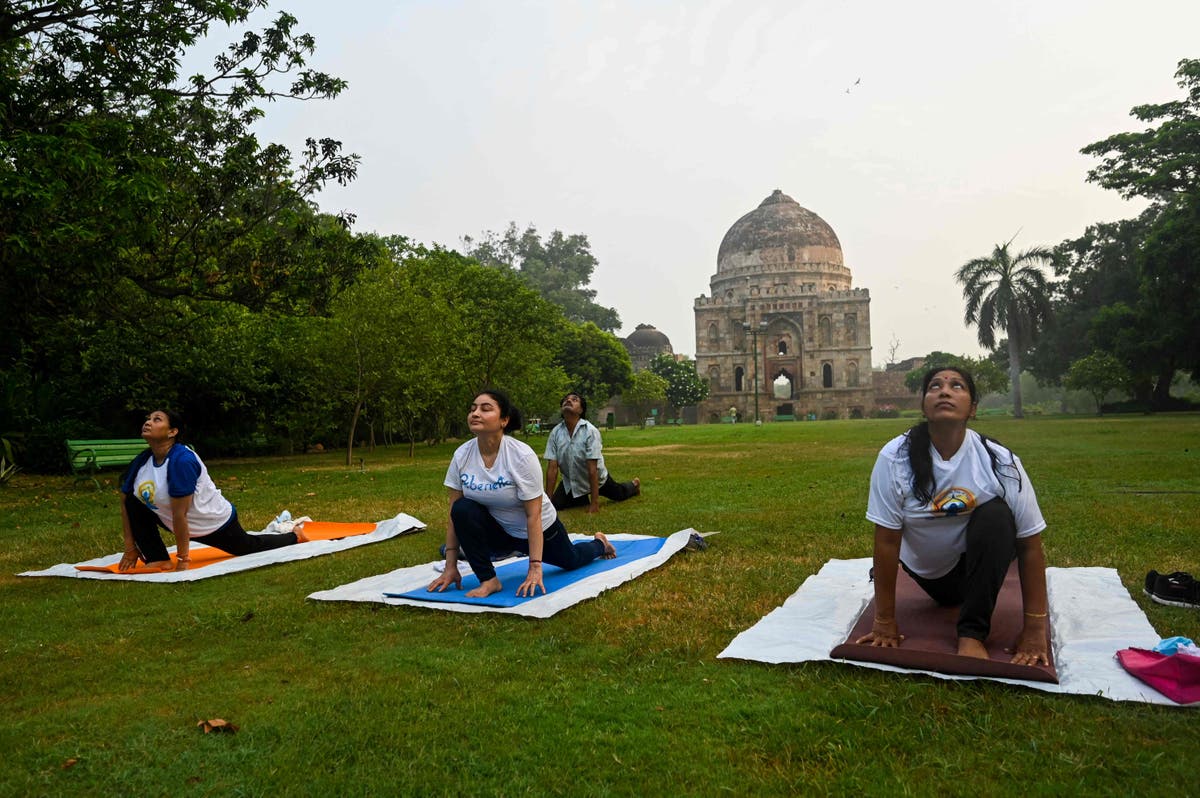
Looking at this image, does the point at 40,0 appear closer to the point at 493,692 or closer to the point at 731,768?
the point at 493,692

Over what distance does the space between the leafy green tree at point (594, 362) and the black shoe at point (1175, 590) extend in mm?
41169

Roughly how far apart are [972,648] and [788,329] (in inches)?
2473

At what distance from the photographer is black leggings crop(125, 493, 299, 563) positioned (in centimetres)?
660

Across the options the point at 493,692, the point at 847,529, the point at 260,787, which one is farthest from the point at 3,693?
the point at 847,529

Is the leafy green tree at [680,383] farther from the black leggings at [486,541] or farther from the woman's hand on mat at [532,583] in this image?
the woman's hand on mat at [532,583]

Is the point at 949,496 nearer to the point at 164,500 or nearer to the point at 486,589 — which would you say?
the point at 486,589

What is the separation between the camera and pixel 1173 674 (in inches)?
130

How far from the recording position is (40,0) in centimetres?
1152

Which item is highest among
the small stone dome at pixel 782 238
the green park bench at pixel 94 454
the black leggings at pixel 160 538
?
the small stone dome at pixel 782 238

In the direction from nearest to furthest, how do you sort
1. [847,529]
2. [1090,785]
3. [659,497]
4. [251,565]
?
[1090,785]
[251,565]
[847,529]
[659,497]

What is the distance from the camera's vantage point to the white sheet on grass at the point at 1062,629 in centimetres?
345

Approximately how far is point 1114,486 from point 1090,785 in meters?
8.71

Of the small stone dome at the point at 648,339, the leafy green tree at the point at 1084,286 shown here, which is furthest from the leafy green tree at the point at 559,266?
the leafy green tree at the point at 1084,286

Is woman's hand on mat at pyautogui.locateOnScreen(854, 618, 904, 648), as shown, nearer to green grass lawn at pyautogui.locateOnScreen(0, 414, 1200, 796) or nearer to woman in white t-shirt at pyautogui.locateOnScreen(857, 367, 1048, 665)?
→ woman in white t-shirt at pyautogui.locateOnScreen(857, 367, 1048, 665)
